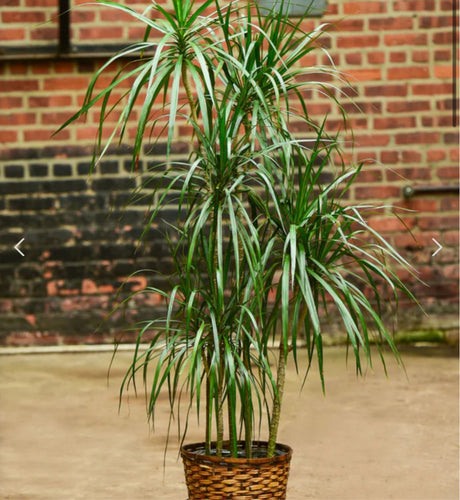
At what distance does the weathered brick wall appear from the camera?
16.7 ft

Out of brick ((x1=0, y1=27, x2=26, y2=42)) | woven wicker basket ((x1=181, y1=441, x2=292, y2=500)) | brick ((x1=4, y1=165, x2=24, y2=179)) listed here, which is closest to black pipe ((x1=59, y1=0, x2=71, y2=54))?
brick ((x1=0, y1=27, x2=26, y2=42))

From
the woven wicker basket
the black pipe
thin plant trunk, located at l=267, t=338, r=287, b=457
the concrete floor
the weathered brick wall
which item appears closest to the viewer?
the woven wicker basket

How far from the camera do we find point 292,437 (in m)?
3.46

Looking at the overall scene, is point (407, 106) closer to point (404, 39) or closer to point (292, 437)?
point (404, 39)

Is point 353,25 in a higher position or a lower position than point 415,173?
higher

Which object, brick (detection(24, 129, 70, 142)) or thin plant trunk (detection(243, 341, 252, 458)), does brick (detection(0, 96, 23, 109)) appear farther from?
thin plant trunk (detection(243, 341, 252, 458))

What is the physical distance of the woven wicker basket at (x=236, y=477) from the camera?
2148 mm

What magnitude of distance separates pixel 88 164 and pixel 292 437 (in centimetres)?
223

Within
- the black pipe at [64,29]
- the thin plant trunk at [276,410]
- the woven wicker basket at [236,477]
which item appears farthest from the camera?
the black pipe at [64,29]

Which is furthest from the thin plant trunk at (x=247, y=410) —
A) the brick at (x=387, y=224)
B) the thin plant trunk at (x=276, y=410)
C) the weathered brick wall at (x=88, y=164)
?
the brick at (x=387, y=224)

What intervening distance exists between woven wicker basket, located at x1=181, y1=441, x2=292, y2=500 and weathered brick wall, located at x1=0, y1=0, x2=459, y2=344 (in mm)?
2965

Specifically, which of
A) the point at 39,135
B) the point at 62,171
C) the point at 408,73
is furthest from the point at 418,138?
the point at 39,135

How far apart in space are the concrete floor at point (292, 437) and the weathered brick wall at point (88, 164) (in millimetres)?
442

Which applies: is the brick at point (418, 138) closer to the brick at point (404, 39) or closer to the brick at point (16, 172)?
the brick at point (404, 39)
